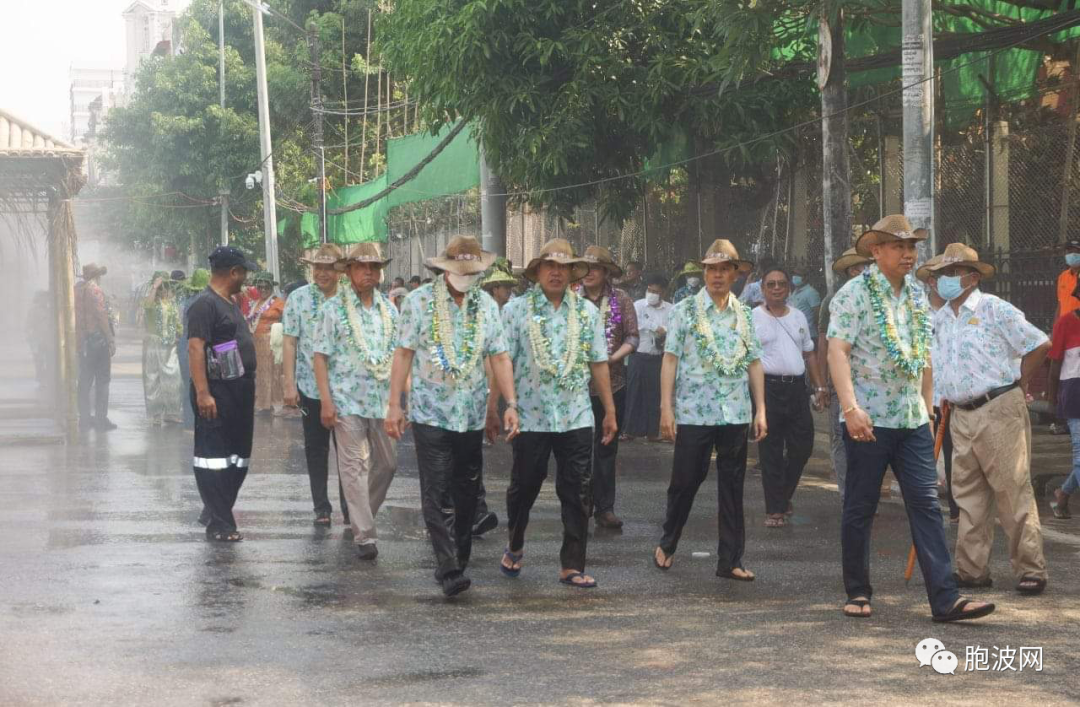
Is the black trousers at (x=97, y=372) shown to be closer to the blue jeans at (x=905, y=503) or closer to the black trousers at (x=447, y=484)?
the black trousers at (x=447, y=484)

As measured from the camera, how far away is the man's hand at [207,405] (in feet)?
30.6

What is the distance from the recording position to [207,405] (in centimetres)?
931

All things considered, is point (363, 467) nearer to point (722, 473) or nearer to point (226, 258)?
point (226, 258)

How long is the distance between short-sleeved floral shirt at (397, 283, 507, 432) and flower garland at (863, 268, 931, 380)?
6.55 feet

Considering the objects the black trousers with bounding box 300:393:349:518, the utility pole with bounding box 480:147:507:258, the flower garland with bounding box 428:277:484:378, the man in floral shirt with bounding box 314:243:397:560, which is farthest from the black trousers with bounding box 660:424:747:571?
the utility pole with bounding box 480:147:507:258

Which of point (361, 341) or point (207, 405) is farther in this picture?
point (207, 405)

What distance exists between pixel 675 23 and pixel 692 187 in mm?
3528

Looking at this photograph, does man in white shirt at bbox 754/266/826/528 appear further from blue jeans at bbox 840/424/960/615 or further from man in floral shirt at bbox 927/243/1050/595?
blue jeans at bbox 840/424/960/615

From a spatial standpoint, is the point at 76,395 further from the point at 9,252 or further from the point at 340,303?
A: the point at 340,303

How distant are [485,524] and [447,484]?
5.78 ft

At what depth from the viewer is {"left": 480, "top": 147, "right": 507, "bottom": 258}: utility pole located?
2250 cm

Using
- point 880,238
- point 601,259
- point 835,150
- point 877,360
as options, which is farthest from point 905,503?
point 835,150

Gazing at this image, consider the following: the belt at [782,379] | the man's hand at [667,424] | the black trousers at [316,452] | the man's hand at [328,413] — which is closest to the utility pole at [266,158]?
the black trousers at [316,452]

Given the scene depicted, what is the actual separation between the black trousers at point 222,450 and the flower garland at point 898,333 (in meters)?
4.20
